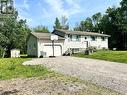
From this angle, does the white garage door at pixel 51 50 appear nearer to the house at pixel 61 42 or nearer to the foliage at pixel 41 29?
the house at pixel 61 42

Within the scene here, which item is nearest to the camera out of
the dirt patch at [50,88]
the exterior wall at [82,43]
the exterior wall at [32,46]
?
the dirt patch at [50,88]

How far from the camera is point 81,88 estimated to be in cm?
1244

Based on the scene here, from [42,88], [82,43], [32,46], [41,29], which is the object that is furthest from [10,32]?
[41,29]

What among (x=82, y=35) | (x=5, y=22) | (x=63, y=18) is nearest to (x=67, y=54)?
(x=82, y=35)

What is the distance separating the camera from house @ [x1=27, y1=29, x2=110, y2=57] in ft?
129

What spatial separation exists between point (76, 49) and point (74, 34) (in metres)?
2.83

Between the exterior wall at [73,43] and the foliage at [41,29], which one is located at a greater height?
the foliage at [41,29]

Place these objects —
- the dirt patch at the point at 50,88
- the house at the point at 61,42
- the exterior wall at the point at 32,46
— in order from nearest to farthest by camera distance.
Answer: the dirt patch at the point at 50,88 < the house at the point at 61,42 < the exterior wall at the point at 32,46

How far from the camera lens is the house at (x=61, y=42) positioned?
3941cm

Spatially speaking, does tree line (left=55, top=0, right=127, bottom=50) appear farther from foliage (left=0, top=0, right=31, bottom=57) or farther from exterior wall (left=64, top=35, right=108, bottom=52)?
foliage (left=0, top=0, right=31, bottom=57)

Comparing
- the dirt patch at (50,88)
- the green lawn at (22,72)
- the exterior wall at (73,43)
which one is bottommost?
the dirt patch at (50,88)

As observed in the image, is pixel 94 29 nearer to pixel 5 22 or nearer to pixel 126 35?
pixel 126 35

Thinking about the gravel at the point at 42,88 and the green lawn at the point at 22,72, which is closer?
the gravel at the point at 42,88

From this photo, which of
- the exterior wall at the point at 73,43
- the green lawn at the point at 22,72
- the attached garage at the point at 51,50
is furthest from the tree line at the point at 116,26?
the green lawn at the point at 22,72
